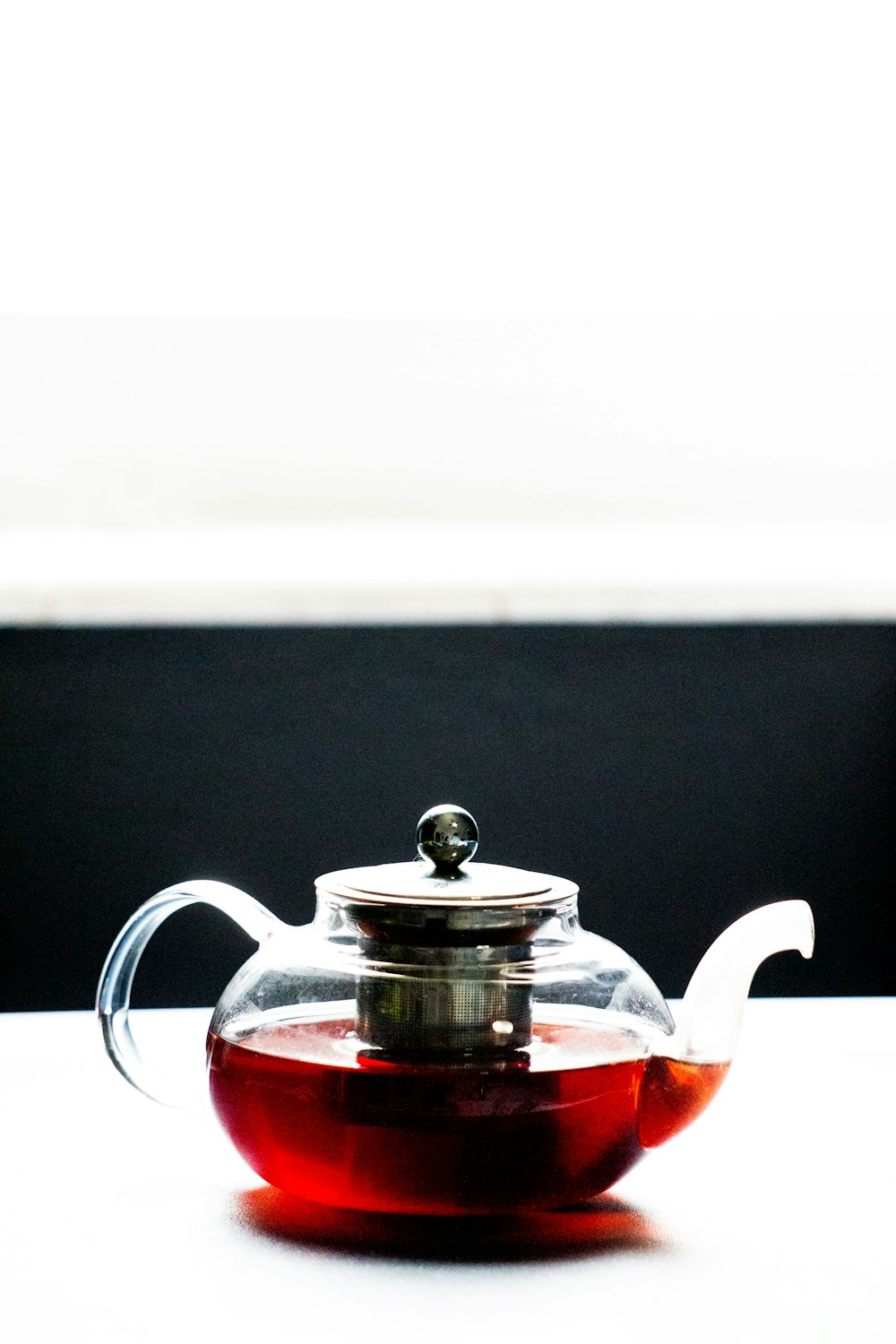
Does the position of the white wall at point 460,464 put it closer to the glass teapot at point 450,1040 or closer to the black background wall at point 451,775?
the black background wall at point 451,775

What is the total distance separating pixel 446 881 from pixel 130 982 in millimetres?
161

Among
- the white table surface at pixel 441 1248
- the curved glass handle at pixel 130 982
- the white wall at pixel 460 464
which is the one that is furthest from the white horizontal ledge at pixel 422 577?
the curved glass handle at pixel 130 982

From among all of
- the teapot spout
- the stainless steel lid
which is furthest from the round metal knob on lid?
A: the teapot spout

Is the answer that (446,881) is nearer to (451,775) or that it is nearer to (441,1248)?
(441,1248)

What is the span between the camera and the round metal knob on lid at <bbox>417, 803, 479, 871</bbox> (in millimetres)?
681

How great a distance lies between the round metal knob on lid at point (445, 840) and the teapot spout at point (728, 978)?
0.38 ft

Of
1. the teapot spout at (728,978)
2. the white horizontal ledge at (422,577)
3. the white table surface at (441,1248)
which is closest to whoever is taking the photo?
the white table surface at (441,1248)

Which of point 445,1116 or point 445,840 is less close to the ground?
point 445,840

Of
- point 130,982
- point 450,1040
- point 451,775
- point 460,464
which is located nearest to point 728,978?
point 450,1040

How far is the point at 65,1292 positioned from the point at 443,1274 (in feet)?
0.48

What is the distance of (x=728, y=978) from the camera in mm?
681

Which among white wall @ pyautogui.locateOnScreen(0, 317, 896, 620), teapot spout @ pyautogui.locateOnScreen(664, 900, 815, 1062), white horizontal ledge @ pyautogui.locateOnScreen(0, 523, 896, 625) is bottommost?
teapot spout @ pyautogui.locateOnScreen(664, 900, 815, 1062)

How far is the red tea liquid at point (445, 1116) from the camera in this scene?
0.62 m

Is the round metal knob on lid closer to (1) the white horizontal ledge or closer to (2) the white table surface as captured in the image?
(2) the white table surface
